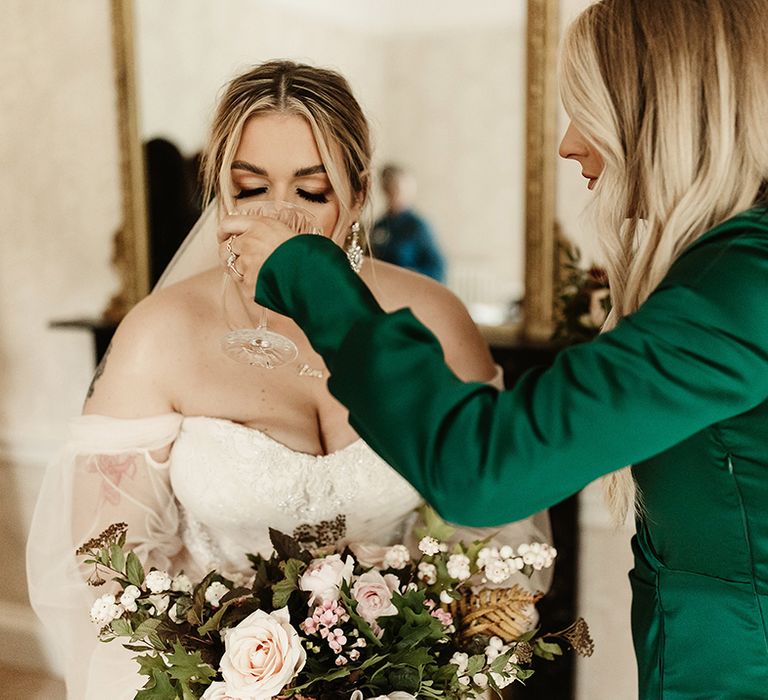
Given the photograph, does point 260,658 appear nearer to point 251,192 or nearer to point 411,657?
point 411,657

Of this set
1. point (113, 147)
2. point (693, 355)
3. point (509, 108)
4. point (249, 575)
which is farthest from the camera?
point (113, 147)

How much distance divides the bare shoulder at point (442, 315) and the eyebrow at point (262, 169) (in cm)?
32

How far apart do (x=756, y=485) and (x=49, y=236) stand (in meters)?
3.03

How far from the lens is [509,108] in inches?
107

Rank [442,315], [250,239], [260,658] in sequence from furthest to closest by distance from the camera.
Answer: [442,315]
[260,658]
[250,239]

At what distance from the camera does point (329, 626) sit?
1.38m

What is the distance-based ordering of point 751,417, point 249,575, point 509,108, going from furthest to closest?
point 509,108, point 249,575, point 751,417

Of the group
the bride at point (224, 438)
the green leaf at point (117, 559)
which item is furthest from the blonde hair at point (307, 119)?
the green leaf at point (117, 559)

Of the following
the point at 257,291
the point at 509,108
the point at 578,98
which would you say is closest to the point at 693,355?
the point at 578,98

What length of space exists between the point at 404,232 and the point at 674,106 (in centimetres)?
183

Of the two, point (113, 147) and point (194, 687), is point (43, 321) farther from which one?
point (194, 687)

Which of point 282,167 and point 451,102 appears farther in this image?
point 451,102

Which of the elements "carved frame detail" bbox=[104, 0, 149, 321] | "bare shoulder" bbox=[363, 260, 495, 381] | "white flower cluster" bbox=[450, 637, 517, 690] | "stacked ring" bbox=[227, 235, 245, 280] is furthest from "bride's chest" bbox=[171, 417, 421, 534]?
"carved frame detail" bbox=[104, 0, 149, 321]

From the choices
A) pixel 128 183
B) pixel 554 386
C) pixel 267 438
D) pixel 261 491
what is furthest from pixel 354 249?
pixel 128 183
